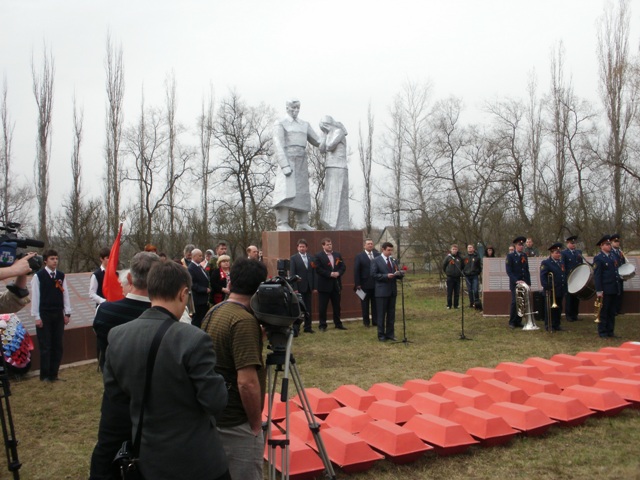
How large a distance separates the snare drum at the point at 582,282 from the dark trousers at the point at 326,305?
447 centimetres

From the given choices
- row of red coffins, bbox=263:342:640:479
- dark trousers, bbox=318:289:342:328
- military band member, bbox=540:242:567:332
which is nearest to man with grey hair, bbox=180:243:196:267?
dark trousers, bbox=318:289:342:328

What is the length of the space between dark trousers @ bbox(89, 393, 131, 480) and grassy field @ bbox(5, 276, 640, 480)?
1735mm

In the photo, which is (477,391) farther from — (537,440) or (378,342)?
(378,342)

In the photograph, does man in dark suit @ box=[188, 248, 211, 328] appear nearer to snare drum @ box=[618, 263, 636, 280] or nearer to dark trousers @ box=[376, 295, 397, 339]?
dark trousers @ box=[376, 295, 397, 339]

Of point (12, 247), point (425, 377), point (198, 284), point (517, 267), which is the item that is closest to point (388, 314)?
point (425, 377)

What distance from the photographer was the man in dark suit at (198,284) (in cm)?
910

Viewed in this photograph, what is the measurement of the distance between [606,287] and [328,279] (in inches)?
194

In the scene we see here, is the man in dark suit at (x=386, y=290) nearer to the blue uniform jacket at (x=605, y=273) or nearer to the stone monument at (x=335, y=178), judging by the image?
the stone monument at (x=335, y=178)

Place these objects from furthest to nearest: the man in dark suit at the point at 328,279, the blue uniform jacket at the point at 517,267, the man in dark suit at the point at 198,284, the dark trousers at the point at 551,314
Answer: the blue uniform jacket at the point at 517,267, the man in dark suit at the point at 328,279, the dark trousers at the point at 551,314, the man in dark suit at the point at 198,284

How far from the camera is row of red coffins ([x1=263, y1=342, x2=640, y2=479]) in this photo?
4336 mm

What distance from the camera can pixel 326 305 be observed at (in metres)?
11.8

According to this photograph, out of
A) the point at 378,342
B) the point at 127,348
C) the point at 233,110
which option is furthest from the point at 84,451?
the point at 233,110

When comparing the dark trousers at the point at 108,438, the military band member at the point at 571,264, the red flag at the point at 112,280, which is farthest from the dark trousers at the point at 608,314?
the dark trousers at the point at 108,438

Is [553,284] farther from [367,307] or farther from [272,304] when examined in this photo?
[272,304]
